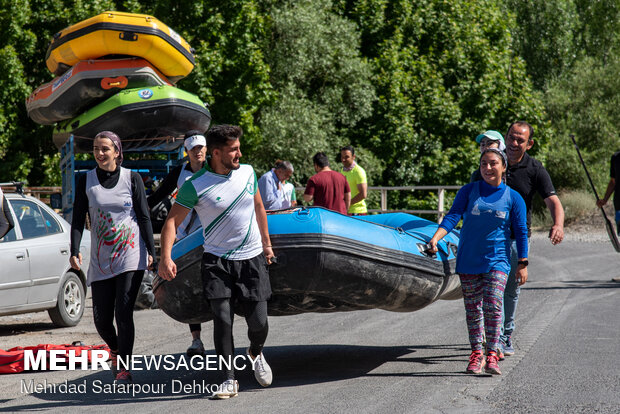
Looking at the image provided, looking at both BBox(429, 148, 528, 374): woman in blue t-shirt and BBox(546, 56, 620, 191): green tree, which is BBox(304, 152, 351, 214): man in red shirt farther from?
BBox(546, 56, 620, 191): green tree

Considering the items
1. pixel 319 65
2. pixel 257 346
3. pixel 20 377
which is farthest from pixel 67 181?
pixel 319 65

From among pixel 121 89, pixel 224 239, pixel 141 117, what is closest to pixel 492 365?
pixel 224 239

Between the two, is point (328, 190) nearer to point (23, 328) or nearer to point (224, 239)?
point (23, 328)

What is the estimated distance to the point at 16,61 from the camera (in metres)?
23.6

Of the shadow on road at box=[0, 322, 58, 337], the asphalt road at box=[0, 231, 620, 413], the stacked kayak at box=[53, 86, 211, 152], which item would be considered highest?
the stacked kayak at box=[53, 86, 211, 152]

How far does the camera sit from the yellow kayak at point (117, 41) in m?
14.6

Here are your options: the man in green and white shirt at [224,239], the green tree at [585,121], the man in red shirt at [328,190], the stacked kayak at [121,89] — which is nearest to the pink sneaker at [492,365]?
the man in green and white shirt at [224,239]

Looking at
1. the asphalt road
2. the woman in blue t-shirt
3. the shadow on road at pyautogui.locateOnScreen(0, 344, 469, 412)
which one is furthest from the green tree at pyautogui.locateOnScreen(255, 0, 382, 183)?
the woman in blue t-shirt

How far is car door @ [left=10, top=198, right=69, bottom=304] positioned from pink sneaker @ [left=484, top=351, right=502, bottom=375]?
509 cm

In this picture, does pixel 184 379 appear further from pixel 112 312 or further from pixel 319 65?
pixel 319 65

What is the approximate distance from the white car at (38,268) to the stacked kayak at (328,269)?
3.00 metres

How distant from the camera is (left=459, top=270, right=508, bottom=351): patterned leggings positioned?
6352 millimetres

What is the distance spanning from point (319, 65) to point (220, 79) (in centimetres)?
349

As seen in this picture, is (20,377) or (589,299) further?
(589,299)
